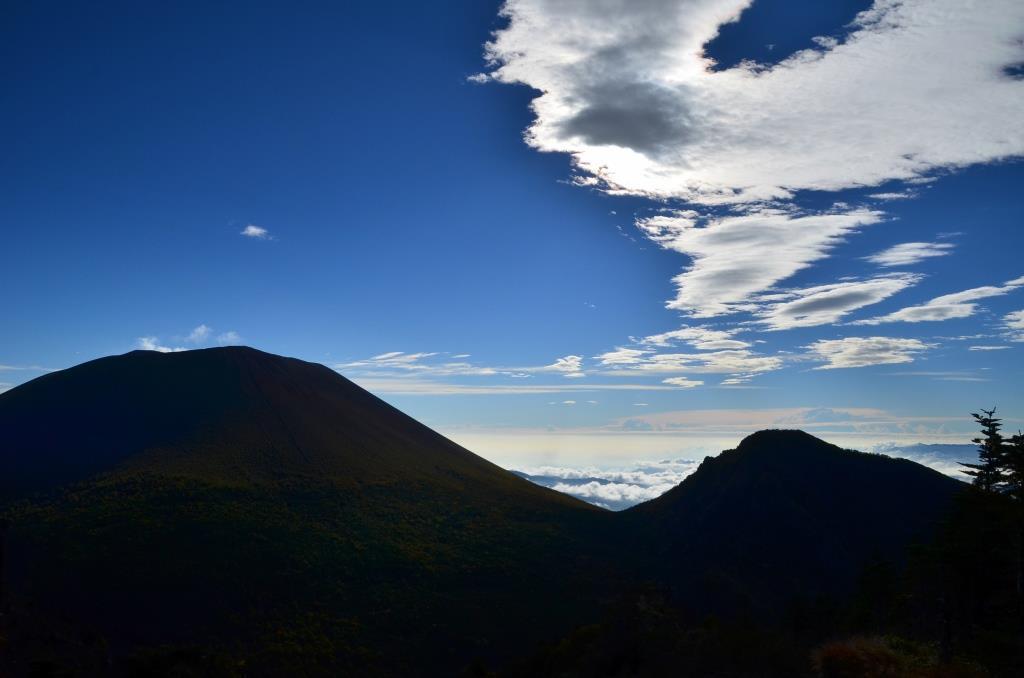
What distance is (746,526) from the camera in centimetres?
7619

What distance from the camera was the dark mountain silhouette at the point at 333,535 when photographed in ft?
161

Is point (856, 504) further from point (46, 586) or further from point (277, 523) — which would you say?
point (46, 586)

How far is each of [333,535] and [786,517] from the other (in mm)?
53596

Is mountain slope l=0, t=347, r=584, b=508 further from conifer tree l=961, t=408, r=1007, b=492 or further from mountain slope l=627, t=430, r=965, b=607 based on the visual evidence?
conifer tree l=961, t=408, r=1007, b=492

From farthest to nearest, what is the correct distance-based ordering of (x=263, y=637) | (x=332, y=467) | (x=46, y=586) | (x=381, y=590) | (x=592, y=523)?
1. (x=332, y=467)
2. (x=592, y=523)
3. (x=381, y=590)
4. (x=46, y=586)
5. (x=263, y=637)

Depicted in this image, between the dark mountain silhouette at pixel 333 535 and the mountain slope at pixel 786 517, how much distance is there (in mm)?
282

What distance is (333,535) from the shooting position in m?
70.2

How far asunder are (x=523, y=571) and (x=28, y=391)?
10167cm

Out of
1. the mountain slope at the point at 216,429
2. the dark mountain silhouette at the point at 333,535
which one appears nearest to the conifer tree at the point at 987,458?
the dark mountain silhouette at the point at 333,535

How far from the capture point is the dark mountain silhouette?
49.1 meters

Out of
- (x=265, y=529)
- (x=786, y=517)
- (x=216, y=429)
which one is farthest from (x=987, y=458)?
(x=216, y=429)

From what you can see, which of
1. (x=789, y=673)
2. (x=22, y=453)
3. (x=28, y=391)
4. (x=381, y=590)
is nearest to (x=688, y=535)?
(x=381, y=590)

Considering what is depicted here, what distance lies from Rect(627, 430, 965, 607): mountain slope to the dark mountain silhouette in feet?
0.93

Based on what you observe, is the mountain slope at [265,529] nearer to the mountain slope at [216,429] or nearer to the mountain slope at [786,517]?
the mountain slope at [216,429]
